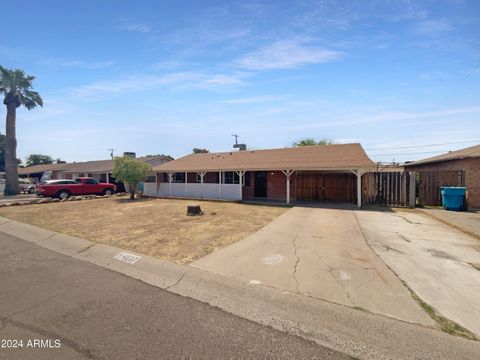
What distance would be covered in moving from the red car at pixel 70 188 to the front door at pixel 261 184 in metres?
15.1

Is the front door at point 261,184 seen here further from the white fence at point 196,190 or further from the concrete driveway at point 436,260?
the concrete driveway at point 436,260

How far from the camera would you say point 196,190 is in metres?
21.6

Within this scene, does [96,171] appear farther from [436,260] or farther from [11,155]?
[436,260]

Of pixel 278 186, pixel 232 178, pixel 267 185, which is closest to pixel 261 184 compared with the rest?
pixel 267 185

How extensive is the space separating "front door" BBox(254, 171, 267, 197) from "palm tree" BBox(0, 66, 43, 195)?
30236 mm

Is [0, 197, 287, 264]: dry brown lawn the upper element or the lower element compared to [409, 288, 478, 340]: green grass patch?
lower

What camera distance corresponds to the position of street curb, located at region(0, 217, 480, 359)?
2.91 metres

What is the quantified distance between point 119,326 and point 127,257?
326 cm

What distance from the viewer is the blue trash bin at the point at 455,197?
1216cm

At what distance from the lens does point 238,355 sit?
2.79 m

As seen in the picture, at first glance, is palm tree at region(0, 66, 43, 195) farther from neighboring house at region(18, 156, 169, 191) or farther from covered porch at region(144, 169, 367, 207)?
covered porch at region(144, 169, 367, 207)

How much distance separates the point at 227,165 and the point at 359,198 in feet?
32.4

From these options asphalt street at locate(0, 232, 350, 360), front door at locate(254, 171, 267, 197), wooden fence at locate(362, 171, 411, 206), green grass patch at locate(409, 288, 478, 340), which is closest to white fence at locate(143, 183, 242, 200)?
front door at locate(254, 171, 267, 197)

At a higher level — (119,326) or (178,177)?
(178,177)
